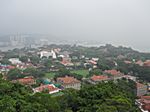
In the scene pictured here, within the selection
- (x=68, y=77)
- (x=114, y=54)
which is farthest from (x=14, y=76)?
(x=114, y=54)

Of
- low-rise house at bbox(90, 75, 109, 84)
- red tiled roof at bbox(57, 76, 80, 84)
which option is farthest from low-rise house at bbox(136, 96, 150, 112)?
red tiled roof at bbox(57, 76, 80, 84)

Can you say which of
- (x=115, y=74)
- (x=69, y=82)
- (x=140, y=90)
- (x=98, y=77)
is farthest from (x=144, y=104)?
(x=115, y=74)

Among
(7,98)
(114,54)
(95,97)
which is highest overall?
(7,98)

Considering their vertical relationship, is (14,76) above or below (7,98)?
below

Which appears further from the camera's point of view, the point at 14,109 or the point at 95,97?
the point at 95,97

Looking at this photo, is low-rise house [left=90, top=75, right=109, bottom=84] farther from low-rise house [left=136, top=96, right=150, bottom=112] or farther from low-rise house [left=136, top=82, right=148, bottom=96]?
low-rise house [left=136, top=96, right=150, bottom=112]

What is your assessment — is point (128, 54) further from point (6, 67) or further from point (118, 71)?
point (6, 67)

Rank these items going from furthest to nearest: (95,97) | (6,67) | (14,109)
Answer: (6,67) < (95,97) < (14,109)

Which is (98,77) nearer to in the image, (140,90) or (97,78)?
(97,78)

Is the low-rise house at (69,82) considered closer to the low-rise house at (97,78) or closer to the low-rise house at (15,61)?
the low-rise house at (97,78)
